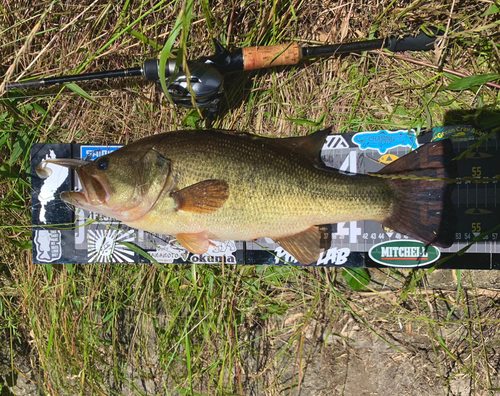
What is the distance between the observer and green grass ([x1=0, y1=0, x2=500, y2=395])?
253 cm

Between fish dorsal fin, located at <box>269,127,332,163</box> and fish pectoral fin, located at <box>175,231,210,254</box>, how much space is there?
0.74 metres

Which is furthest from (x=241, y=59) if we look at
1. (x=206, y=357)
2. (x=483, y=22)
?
(x=206, y=357)

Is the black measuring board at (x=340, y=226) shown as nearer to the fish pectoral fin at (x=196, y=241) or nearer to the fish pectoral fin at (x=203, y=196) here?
the fish pectoral fin at (x=196, y=241)

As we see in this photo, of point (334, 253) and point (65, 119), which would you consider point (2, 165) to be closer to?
point (65, 119)

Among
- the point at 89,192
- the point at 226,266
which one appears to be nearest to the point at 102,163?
the point at 89,192

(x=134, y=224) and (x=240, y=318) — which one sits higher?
(x=134, y=224)

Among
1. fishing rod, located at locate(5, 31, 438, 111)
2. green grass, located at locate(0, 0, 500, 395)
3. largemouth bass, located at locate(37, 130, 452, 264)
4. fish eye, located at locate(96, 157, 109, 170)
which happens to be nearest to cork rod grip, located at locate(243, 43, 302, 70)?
fishing rod, located at locate(5, 31, 438, 111)

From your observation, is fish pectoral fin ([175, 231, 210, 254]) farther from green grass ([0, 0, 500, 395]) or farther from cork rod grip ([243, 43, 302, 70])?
cork rod grip ([243, 43, 302, 70])

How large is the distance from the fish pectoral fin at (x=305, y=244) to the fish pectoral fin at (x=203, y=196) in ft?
1.66

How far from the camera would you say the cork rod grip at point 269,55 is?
2.41 meters

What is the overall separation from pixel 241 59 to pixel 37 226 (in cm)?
198

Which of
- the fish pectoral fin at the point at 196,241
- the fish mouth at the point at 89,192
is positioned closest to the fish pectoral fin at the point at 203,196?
the fish pectoral fin at the point at 196,241

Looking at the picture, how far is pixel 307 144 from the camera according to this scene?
7.38 ft

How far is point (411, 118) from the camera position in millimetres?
2527
